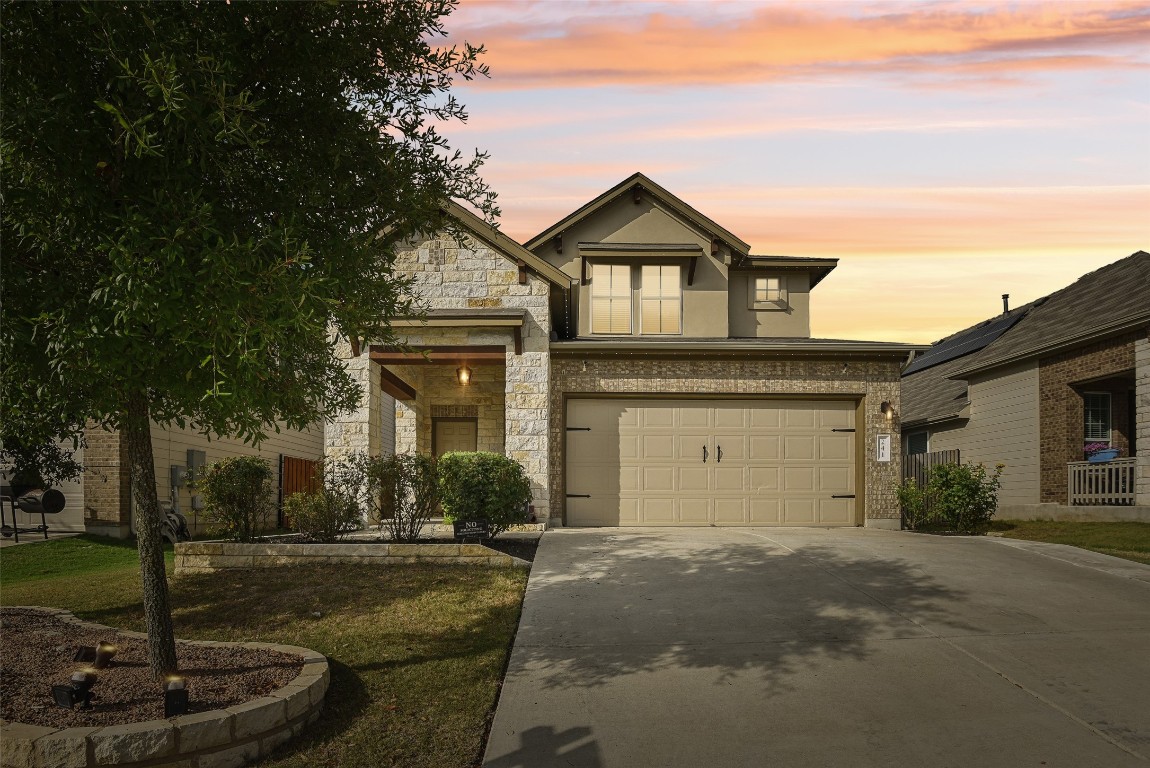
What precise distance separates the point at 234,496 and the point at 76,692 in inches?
255

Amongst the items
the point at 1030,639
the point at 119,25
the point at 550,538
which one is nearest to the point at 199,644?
the point at 119,25

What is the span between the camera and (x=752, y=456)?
617 inches

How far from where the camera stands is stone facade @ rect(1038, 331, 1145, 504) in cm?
1792

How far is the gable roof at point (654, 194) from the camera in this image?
59.8ft

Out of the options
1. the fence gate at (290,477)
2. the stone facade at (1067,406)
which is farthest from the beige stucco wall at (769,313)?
the fence gate at (290,477)

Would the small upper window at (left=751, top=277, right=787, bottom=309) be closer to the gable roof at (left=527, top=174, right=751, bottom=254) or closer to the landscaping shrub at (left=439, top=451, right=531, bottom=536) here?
the gable roof at (left=527, top=174, right=751, bottom=254)

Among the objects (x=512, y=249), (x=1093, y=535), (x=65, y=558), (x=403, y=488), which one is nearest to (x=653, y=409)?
(x=512, y=249)

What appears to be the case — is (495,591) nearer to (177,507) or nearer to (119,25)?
(119,25)

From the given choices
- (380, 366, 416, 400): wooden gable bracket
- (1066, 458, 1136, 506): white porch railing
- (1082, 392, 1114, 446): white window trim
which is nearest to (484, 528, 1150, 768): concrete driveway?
(380, 366, 416, 400): wooden gable bracket

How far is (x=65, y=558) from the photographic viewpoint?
13945mm

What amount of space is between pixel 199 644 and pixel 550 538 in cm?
645

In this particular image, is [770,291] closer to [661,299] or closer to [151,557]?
[661,299]

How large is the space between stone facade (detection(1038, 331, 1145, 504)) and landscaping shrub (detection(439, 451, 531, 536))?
12.4 metres

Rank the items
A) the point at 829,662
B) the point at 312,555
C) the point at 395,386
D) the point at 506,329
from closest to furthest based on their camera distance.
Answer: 1. the point at 829,662
2. the point at 312,555
3. the point at 506,329
4. the point at 395,386
